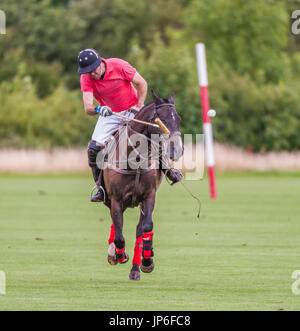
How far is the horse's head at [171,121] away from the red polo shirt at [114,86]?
3.02ft

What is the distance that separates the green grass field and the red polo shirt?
6.91 ft

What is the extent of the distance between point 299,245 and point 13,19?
50.9m

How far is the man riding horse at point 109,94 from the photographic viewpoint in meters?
10.6

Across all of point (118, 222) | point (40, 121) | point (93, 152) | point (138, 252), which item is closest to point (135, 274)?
point (138, 252)

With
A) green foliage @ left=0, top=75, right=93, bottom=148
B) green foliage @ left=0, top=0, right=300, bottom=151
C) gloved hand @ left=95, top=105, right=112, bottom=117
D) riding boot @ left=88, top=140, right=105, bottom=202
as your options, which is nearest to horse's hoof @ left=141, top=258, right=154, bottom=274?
riding boot @ left=88, top=140, right=105, bottom=202

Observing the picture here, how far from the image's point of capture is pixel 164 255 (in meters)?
12.8

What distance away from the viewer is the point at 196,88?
133 feet

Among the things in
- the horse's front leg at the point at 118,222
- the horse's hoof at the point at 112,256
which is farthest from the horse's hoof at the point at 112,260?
the horse's front leg at the point at 118,222

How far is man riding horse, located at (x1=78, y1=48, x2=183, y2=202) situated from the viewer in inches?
419

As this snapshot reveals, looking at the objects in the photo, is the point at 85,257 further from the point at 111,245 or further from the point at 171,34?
the point at 171,34

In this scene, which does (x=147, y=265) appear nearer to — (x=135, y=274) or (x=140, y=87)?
(x=135, y=274)

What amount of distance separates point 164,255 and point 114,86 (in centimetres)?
301
